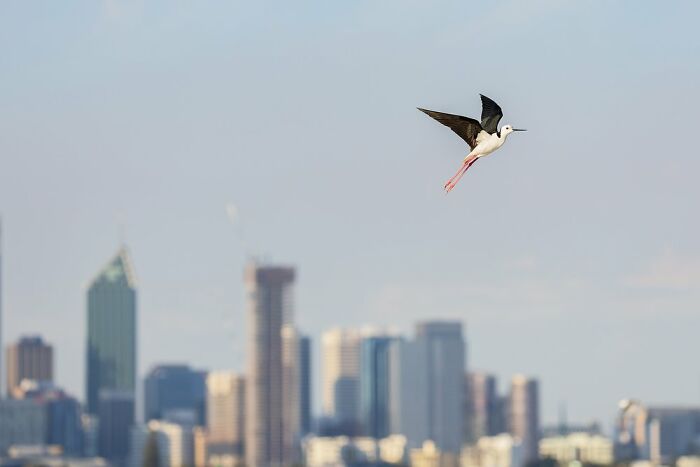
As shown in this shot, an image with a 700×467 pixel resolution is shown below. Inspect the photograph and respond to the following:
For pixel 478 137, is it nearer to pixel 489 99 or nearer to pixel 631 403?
pixel 489 99

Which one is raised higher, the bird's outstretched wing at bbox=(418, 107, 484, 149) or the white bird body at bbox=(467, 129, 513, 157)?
the bird's outstretched wing at bbox=(418, 107, 484, 149)

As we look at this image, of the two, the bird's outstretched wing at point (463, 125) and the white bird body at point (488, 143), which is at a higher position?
the bird's outstretched wing at point (463, 125)

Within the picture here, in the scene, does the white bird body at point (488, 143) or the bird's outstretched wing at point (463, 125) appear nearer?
the white bird body at point (488, 143)

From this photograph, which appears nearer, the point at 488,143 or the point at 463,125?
the point at 488,143

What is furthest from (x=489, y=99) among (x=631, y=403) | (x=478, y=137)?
(x=631, y=403)
